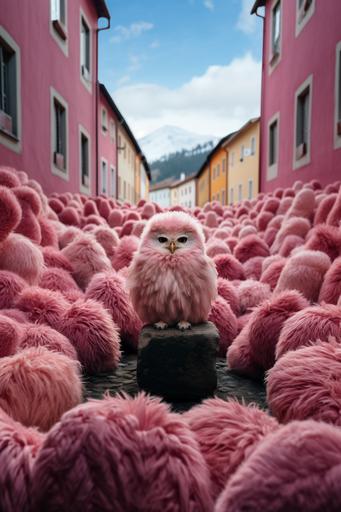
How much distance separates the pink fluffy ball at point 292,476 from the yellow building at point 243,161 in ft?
39.6

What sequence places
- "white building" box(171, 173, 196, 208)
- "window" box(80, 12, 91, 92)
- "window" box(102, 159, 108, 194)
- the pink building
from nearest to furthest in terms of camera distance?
the pink building → "window" box(80, 12, 91, 92) → "window" box(102, 159, 108, 194) → "white building" box(171, 173, 196, 208)

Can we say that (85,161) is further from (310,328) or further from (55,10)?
(310,328)

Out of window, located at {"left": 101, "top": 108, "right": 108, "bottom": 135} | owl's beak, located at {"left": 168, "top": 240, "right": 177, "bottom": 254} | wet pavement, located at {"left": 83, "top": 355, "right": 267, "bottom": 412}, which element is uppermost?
window, located at {"left": 101, "top": 108, "right": 108, "bottom": 135}

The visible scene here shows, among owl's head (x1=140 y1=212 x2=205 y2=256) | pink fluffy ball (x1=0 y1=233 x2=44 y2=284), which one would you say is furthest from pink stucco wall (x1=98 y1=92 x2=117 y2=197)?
owl's head (x1=140 y1=212 x2=205 y2=256)

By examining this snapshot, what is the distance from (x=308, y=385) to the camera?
2.27 feet

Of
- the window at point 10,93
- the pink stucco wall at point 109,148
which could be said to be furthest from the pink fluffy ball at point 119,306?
the pink stucco wall at point 109,148

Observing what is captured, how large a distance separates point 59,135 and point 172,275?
5.67 meters

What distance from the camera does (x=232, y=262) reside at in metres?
1.90

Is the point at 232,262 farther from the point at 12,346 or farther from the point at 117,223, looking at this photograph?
the point at 117,223

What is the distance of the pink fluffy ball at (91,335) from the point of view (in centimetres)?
110

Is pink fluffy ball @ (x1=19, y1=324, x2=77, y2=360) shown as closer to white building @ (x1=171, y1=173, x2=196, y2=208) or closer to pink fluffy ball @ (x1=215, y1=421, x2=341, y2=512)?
pink fluffy ball @ (x1=215, y1=421, x2=341, y2=512)

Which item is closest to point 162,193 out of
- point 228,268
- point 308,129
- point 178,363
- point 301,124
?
point 301,124

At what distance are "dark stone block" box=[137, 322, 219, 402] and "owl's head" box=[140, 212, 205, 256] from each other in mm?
215

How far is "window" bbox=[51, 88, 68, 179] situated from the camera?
5.28 m
